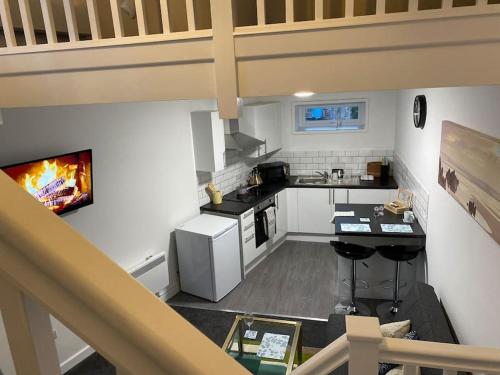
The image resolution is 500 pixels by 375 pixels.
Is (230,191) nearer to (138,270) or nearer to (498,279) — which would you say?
(138,270)

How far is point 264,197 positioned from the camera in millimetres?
5105

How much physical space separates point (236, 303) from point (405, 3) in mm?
3571

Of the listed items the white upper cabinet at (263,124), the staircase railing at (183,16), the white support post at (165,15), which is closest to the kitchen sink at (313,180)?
the white upper cabinet at (263,124)

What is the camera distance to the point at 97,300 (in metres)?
0.41

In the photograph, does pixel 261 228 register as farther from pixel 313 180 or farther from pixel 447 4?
pixel 447 4

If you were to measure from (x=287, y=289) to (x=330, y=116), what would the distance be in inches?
113

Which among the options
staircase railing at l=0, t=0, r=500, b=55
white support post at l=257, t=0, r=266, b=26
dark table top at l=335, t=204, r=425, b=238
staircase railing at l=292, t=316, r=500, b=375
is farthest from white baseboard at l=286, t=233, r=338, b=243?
white support post at l=257, t=0, r=266, b=26

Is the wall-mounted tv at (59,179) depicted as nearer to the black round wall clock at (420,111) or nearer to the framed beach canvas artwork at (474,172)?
the framed beach canvas artwork at (474,172)

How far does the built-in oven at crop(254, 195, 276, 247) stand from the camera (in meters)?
5.04

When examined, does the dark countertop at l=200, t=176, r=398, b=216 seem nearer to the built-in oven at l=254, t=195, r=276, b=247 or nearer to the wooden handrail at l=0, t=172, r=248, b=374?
the built-in oven at l=254, t=195, r=276, b=247

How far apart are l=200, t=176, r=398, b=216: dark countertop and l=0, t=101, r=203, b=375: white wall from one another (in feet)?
0.99

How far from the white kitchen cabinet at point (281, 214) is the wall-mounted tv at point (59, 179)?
2.90 metres

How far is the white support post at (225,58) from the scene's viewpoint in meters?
1.33

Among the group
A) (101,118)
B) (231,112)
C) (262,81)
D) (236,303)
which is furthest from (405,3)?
(236,303)
